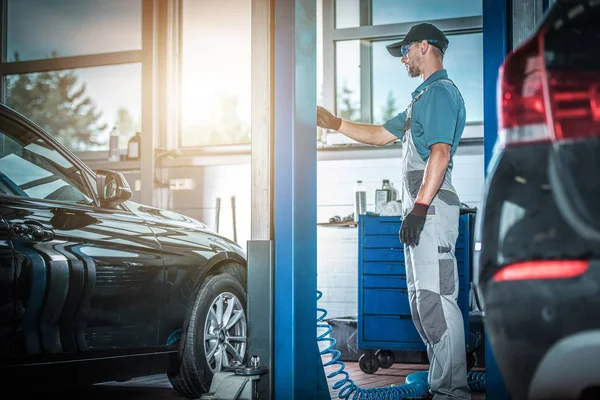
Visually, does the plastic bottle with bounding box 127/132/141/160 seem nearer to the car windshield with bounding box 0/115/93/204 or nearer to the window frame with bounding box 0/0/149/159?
the window frame with bounding box 0/0/149/159

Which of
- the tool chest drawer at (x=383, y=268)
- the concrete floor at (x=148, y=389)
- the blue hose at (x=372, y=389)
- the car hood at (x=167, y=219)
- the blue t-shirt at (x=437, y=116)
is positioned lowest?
the concrete floor at (x=148, y=389)

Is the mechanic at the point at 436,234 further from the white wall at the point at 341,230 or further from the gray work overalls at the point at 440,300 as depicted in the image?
the white wall at the point at 341,230

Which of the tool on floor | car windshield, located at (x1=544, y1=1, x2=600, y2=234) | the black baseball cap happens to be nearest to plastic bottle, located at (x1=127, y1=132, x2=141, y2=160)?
the black baseball cap

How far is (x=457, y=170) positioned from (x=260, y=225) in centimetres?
371

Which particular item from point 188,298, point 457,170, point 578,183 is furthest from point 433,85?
point 457,170

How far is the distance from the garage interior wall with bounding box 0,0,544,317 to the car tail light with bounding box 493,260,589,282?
14.8 feet

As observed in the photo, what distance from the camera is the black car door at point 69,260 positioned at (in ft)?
11.1

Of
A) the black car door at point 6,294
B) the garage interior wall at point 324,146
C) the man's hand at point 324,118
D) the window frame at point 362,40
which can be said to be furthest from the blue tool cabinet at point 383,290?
the black car door at point 6,294

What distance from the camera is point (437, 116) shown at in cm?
401

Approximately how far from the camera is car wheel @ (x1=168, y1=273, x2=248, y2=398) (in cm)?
439

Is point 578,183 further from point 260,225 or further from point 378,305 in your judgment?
point 378,305

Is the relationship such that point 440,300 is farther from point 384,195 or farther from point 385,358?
point 384,195

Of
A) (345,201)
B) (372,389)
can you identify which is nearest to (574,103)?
(372,389)

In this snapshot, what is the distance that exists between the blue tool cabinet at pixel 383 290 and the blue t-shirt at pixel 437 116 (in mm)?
1696
